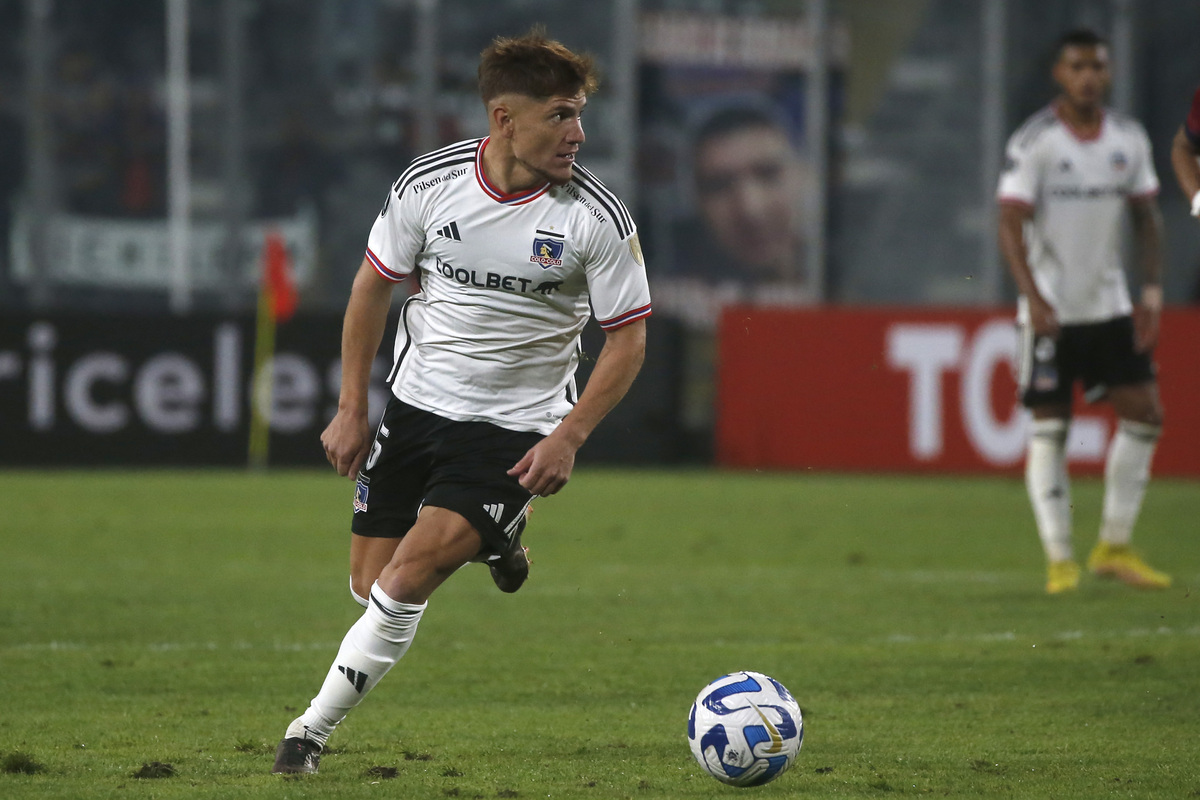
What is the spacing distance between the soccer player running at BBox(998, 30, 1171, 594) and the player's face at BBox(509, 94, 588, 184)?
3.98 meters

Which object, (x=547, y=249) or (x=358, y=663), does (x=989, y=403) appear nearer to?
(x=547, y=249)

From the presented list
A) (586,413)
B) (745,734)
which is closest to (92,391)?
(586,413)

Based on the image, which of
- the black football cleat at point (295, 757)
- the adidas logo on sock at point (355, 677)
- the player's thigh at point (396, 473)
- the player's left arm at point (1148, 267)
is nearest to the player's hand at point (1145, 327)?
the player's left arm at point (1148, 267)

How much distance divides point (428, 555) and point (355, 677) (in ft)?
1.18

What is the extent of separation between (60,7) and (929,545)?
12793mm

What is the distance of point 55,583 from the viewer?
789cm

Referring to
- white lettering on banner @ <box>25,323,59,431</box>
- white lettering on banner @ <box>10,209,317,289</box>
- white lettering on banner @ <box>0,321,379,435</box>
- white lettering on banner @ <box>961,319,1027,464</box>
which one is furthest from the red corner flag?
white lettering on banner @ <box>961,319,1027,464</box>

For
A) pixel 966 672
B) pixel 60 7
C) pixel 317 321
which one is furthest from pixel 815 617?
pixel 60 7

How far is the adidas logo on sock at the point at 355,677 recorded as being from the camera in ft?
13.9

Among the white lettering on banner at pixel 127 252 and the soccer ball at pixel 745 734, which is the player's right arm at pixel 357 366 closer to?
the soccer ball at pixel 745 734

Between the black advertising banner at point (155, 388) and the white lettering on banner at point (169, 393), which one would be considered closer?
the black advertising banner at point (155, 388)

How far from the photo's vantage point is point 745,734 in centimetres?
405

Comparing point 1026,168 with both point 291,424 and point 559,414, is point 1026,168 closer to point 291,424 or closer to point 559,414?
point 559,414

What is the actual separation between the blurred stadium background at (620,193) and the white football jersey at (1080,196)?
21.9 feet
